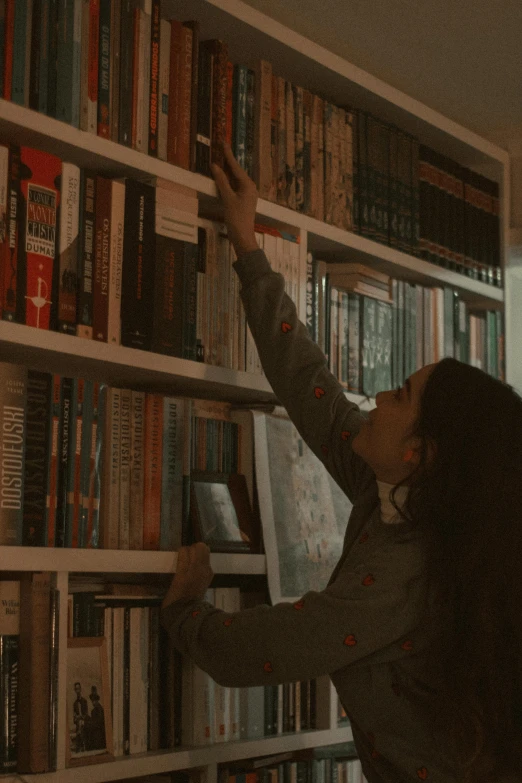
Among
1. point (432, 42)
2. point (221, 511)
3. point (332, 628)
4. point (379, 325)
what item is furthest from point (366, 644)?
point (432, 42)

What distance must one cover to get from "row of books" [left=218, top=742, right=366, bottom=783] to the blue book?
46 centimetres

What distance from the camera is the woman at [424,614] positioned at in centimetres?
148

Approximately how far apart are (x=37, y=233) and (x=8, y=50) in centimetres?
27

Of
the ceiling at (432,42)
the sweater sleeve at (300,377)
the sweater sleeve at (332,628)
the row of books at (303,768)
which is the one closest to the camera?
the sweater sleeve at (332,628)

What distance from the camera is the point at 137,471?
173 centimetres

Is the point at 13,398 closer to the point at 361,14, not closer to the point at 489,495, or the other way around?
the point at 489,495

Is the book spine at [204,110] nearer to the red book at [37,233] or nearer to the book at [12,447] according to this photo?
the red book at [37,233]

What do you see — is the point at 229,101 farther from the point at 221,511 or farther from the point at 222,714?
the point at 222,714

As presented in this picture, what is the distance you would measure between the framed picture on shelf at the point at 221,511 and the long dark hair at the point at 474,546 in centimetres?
41

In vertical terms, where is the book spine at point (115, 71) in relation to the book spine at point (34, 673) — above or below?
above

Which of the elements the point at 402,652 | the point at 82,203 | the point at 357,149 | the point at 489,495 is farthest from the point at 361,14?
the point at 402,652

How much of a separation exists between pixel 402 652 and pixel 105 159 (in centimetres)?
90

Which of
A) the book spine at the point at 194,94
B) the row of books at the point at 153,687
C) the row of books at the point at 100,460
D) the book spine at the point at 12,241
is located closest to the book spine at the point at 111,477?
the row of books at the point at 100,460

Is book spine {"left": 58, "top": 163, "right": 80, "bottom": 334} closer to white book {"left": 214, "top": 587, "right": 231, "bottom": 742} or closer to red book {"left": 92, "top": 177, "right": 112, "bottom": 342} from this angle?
red book {"left": 92, "top": 177, "right": 112, "bottom": 342}
